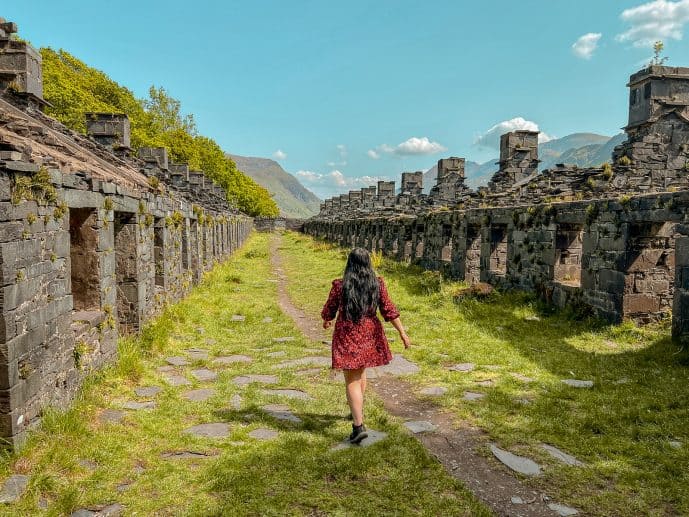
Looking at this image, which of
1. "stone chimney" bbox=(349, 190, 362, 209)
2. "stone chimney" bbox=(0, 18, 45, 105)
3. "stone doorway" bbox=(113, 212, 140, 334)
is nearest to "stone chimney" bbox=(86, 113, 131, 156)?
"stone chimney" bbox=(0, 18, 45, 105)

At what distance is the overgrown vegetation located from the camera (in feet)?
96.9

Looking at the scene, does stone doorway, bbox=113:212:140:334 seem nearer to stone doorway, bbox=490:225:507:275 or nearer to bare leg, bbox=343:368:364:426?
bare leg, bbox=343:368:364:426

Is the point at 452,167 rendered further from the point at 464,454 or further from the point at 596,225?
the point at 464,454

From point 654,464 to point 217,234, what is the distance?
788 inches

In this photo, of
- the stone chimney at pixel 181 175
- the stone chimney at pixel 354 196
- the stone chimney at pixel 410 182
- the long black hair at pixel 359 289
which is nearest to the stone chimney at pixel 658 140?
the long black hair at pixel 359 289

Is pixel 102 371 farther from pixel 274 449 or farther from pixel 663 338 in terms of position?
pixel 663 338

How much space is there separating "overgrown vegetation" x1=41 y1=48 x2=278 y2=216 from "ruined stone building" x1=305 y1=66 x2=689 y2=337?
1096cm

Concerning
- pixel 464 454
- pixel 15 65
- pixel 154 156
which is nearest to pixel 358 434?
pixel 464 454

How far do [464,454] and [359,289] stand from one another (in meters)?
1.85

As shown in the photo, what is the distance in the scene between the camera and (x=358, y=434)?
16.1 feet

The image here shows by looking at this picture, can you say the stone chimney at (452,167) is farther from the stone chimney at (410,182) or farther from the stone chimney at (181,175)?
the stone chimney at (181,175)

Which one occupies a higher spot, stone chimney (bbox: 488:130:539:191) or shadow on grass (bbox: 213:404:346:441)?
stone chimney (bbox: 488:130:539:191)

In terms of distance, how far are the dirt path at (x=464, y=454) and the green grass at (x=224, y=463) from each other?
170 millimetres

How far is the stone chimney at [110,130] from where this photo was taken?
41.2 ft
